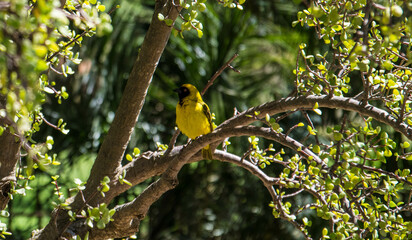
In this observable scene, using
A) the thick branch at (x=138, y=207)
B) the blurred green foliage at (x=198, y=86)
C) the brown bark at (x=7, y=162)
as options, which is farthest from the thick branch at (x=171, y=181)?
the blurred green foliage at (x=198, y=86)

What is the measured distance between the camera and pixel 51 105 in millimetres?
2975

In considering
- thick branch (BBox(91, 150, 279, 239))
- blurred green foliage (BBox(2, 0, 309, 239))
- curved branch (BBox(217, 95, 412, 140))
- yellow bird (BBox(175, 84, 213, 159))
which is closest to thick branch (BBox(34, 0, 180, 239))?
thick branch (BBox(91, 150, 279, 239))

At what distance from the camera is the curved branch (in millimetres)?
1004

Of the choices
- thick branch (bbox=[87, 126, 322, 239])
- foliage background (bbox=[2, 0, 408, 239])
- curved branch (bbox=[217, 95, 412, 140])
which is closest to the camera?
curved branch (bbox=[217, 95, 412, 140])

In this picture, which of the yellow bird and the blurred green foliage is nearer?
the yellow bird

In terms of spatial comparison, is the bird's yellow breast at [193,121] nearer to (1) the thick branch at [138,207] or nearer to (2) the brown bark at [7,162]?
(1) the thick branch at [138,207]

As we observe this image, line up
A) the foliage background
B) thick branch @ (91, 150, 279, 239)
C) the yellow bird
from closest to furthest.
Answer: thick branch @ (91, 150, 279, 239)
the yellow bird
the foliage background

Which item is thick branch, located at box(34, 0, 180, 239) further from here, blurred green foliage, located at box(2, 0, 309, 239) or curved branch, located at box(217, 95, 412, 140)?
blurred green foliage, located at box(2, 0, 309, 239)

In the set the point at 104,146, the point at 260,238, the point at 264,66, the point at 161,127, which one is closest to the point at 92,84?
the point at 161,127

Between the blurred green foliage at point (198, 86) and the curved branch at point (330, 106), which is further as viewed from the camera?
the blurred green foliage at point (198, 86)

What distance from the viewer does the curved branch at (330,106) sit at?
1.00 metres

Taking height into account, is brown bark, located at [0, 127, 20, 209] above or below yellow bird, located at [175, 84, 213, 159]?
below

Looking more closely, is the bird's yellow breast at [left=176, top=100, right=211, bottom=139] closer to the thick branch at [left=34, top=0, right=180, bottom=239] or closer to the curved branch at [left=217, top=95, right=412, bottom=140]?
the thick branch at [left=34, top=0, right=180, bottom=239]

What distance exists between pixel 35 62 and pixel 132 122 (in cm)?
98
